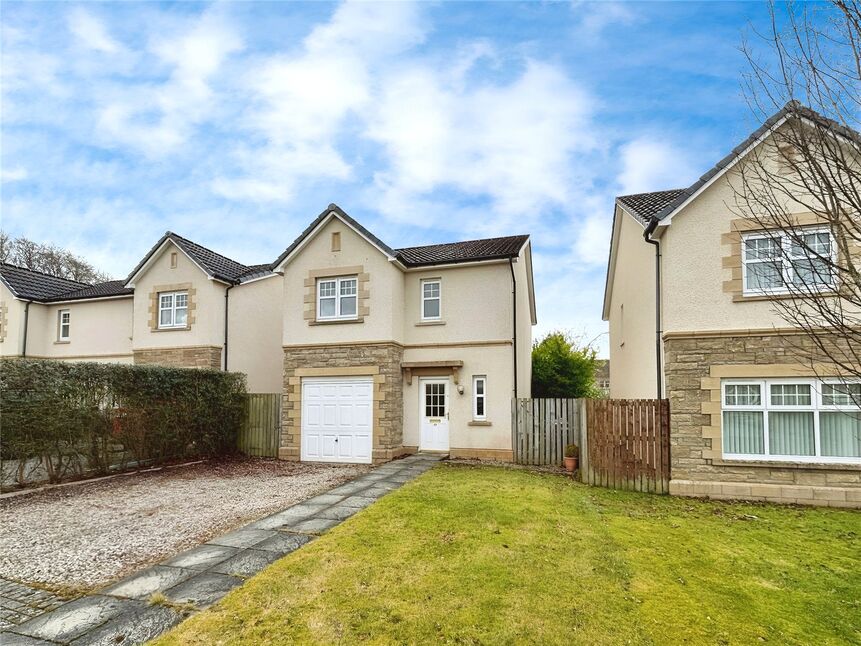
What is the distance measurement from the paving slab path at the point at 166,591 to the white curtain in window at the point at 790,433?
8777mm

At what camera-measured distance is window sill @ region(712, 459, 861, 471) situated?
930cm

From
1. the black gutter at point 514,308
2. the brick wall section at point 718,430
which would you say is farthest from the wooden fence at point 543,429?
the brick wall section at point 718,430

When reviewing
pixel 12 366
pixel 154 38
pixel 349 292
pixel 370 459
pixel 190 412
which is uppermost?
pixel 154 38

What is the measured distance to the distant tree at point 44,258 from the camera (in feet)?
112

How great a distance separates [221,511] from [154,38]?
9.57m

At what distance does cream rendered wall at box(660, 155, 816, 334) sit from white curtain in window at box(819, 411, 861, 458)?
2.26 meters

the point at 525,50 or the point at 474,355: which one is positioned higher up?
the point at 525,50

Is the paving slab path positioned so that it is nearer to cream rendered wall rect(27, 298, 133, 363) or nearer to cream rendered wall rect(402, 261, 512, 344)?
cream rendered wall rect(402, 261, 512, 344)

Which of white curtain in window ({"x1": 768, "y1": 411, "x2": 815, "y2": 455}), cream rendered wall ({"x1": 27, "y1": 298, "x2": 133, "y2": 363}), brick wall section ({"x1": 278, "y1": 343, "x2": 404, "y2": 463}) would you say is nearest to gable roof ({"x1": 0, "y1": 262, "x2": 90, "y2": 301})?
cream rendered wall ({"x1": 27, "y1": 298, "x2": 133, "y2": 363})

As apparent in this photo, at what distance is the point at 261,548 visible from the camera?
6.54 metres

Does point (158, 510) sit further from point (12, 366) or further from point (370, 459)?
point (370, 459)

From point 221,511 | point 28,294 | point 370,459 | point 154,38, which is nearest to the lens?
point 221,511

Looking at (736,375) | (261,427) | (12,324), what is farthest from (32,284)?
(736,375)

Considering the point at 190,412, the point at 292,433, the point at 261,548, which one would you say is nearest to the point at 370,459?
the point at 292,433
